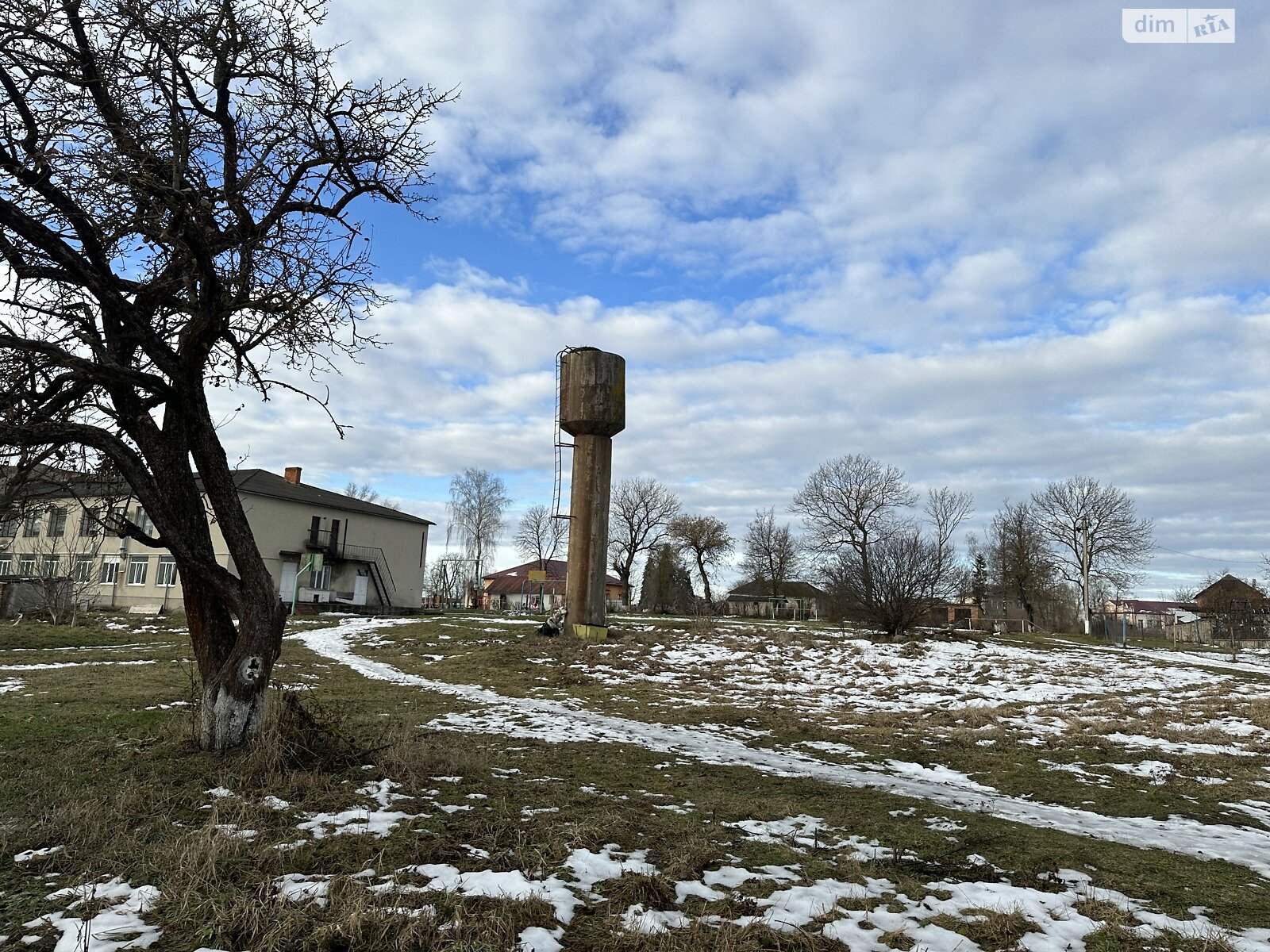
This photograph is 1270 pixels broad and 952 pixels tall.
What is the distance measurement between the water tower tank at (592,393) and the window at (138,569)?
1106 inches

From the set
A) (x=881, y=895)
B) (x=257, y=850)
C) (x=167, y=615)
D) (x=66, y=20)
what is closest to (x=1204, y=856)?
(x=881, y=895)

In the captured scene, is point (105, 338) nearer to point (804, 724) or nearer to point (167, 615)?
point (804, 724)

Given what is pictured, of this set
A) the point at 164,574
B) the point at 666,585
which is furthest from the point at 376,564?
the point at 666,585

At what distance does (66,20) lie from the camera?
608 centimetres

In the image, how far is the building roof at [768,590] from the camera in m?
67.2

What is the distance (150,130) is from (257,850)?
588cm

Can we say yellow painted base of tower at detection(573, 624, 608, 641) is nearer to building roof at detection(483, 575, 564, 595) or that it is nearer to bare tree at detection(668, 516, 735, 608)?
bare tree at detection(668, 516, 735, 608)

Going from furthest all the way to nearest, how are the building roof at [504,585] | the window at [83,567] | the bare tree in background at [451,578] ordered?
the building roof at [504,585] → the bare tree in background at [451,578] → the window at [83,567]

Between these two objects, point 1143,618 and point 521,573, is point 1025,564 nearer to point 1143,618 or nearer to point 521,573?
point 1143,618

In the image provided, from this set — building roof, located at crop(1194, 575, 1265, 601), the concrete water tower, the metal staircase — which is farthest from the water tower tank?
building roof, located at crop(1194, 575, 1265, 601)

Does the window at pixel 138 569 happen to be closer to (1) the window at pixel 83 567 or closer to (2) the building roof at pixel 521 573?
(1) the window at pixel 83 567

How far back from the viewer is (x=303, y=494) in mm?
42500

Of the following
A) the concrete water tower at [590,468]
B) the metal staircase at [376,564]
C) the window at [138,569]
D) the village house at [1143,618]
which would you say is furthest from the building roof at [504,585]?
the concrete water tower at [590,468]

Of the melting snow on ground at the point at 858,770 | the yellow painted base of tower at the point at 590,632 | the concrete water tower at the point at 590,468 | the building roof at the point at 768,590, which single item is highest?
the concrete water tower at the point at 590,468
